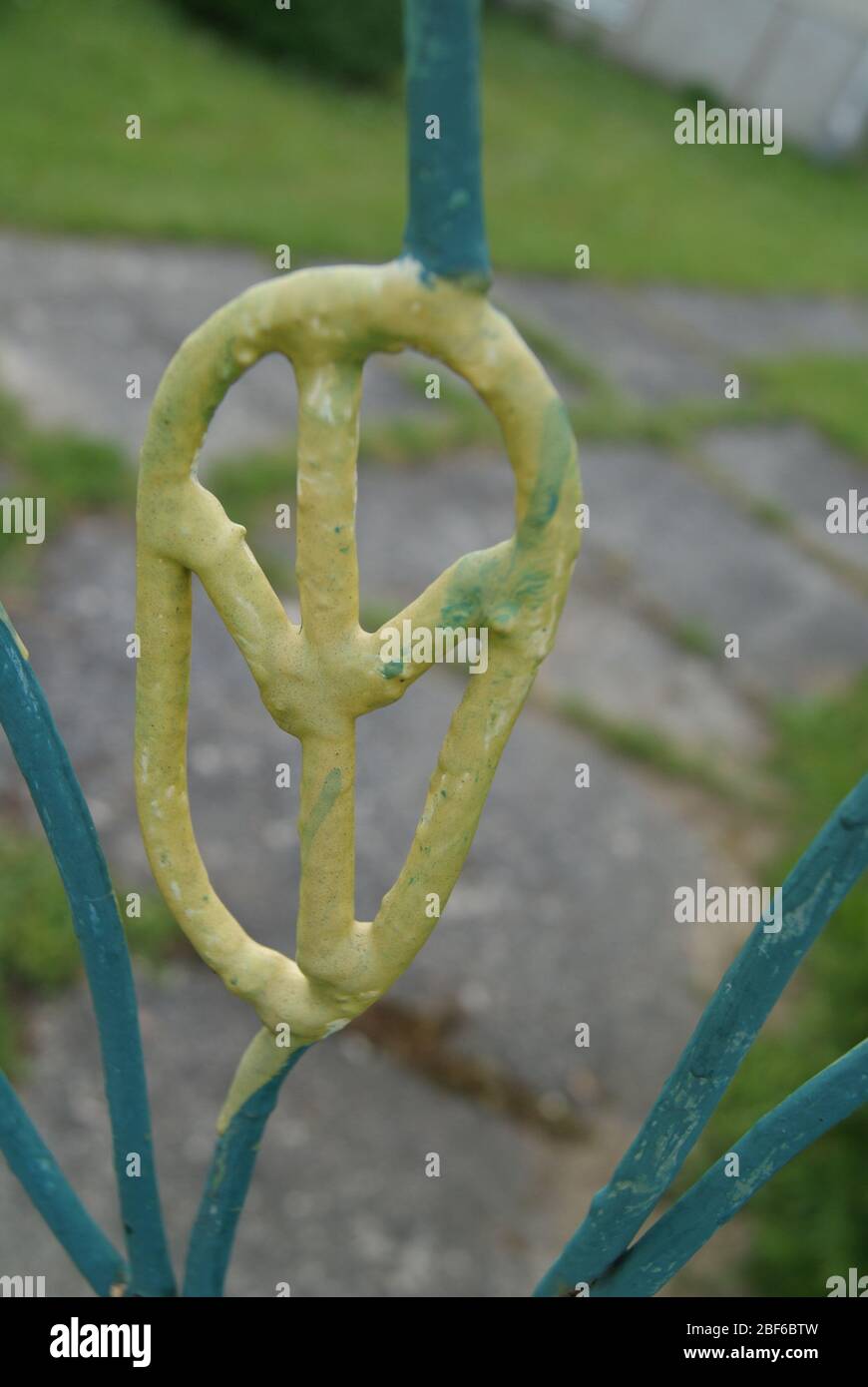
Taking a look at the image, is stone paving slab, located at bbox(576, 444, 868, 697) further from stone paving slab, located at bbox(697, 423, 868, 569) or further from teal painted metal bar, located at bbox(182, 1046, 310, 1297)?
teal painted metal bar, located at bbox(182, 1046, 310, 1297)

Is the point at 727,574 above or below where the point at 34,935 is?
above

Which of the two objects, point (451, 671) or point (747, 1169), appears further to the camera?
point (451, 671)

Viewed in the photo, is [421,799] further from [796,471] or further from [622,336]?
[622,336]

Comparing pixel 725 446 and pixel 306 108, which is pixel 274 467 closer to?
pixel 725 446

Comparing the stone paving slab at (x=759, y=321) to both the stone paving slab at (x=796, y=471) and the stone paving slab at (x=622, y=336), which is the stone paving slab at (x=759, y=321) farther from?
the stone paving slab at (x=796, y=471)

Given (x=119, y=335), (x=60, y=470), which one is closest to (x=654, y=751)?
(x=60, y=470)
